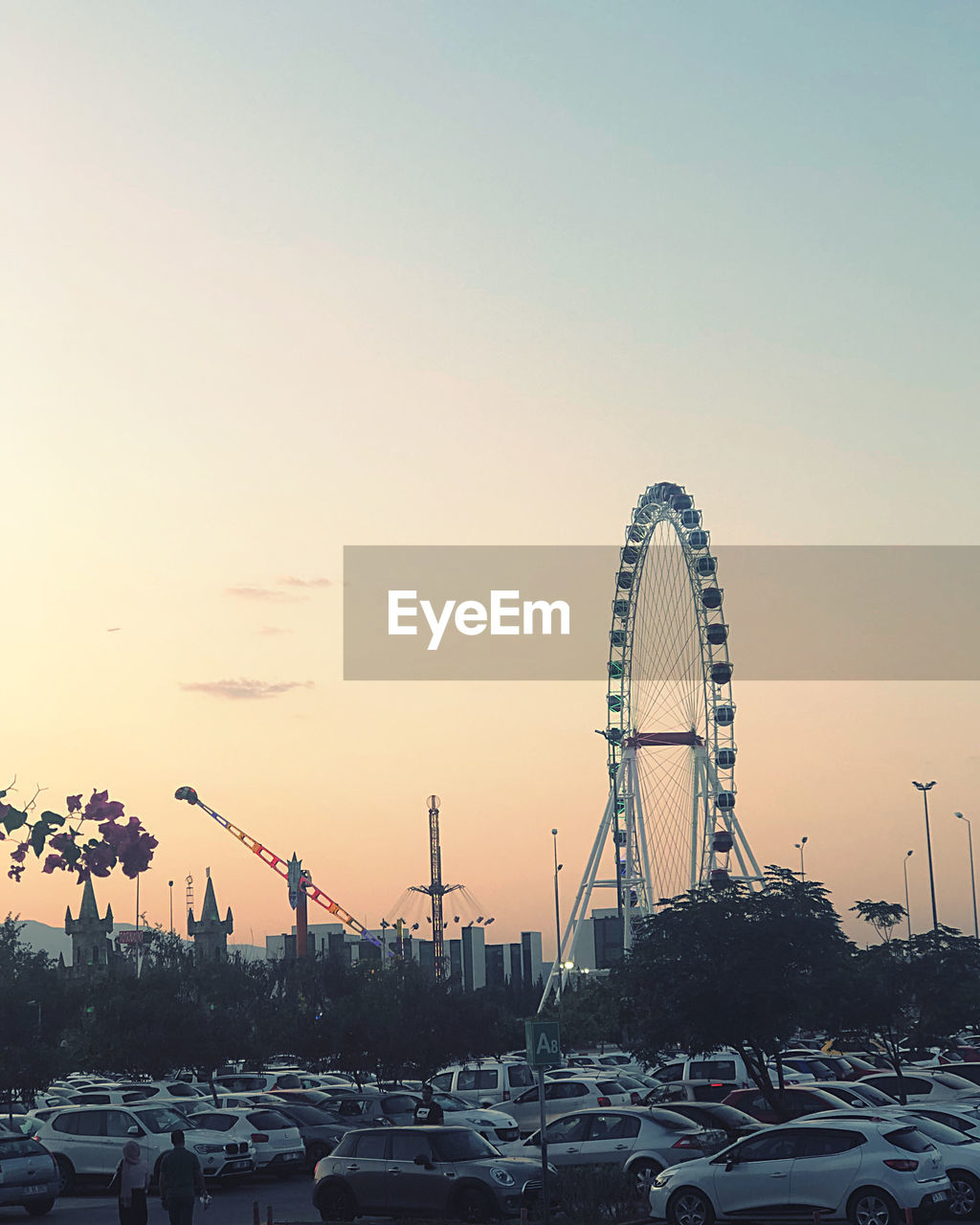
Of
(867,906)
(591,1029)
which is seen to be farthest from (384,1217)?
(591,1029)

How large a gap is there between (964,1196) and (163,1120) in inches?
659

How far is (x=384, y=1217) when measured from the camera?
24.6 m

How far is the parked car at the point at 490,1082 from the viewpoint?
39.2 meters

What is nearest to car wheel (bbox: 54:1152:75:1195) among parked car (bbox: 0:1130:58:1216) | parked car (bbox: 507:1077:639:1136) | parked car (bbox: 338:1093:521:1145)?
parked car (bbox: 0:1130:58:1216)

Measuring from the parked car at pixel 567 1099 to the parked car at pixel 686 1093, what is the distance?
3.53 ft

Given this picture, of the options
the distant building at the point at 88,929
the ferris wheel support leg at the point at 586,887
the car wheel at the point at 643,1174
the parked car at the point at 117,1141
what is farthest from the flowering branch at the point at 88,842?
the distant building at the point at 88,929

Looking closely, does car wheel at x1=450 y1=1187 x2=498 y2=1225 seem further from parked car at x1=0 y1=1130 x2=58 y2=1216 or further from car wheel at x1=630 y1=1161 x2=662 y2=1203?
parked car at x1=0 y1=1130 x2=58 y2=1216

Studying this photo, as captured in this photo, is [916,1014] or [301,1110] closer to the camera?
[301,1110]

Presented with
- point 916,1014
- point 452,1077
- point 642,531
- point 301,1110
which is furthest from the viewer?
point 642,531

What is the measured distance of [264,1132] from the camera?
107 feet

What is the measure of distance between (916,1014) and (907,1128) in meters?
24.9

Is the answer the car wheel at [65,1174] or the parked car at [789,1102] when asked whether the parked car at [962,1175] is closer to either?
the parked car at [789,1102]

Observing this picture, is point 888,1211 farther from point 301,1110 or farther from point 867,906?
point 867,906

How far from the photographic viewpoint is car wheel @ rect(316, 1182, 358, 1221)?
969 inches
